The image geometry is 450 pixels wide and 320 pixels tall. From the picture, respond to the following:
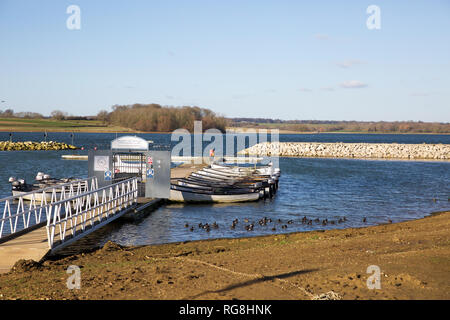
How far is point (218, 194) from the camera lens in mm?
29188

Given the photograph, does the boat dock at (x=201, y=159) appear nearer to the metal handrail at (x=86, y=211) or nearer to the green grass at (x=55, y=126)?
the metal handrail at (x=86, y=211)

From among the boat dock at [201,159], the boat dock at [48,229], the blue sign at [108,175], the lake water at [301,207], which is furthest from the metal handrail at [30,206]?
the boat dock at [201,159]

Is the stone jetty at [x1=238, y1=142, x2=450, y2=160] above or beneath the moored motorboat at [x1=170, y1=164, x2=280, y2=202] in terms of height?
above

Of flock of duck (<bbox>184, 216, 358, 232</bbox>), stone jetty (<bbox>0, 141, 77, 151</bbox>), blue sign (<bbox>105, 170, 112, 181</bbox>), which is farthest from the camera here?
stone jetty (<bbox>0, 141, 77, 151</bbox>)

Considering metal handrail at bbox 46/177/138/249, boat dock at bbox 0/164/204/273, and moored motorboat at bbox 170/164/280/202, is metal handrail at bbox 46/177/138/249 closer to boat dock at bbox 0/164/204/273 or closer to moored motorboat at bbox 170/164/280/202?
boat dock at bbox 0/164/204/273

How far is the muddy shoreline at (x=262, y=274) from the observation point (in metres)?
8.35

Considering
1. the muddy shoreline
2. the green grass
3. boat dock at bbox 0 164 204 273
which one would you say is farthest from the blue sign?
the green grass

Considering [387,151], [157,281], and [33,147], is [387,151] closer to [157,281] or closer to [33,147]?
[33,147]

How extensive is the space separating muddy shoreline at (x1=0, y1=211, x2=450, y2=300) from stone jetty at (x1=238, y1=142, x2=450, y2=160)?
7015cm

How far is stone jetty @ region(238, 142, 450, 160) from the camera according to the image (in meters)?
82.9

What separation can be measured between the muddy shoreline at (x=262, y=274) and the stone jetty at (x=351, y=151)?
70151mm
